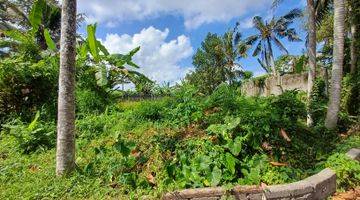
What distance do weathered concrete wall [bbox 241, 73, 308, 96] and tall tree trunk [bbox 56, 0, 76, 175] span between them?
503 inches

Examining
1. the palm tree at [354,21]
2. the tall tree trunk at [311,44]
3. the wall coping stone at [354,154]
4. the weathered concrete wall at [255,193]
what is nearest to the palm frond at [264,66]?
the palm tree at [354,21]

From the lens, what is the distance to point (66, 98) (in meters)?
5.90

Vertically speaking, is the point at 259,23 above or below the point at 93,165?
above

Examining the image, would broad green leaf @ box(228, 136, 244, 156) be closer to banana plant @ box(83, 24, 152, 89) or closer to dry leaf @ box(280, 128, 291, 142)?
dry leaf @ box(280, 128, 291, 142)

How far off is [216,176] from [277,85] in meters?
13.8

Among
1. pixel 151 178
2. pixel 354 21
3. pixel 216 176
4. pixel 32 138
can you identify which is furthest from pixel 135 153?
pixel 354 21

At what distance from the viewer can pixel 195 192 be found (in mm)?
5062

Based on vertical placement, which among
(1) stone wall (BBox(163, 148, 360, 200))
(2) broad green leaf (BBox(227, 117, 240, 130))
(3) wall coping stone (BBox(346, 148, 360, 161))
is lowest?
(1) stone wall (BBox(163, 148, 360, 200))

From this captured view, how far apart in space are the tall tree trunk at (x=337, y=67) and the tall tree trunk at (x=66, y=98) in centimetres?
657

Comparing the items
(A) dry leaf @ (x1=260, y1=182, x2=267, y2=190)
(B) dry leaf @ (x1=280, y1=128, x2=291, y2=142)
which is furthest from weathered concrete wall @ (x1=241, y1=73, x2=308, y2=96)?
(A) dry leaf @ (x1=260, y1=182, x2=267, y2=190)

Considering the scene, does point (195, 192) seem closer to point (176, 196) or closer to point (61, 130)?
point (176, 196)

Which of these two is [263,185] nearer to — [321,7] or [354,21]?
[321,7]

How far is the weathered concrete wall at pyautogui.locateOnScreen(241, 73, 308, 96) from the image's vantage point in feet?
66.9

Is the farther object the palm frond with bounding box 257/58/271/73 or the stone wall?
the palm frond with bounding box 257/58/271/73
